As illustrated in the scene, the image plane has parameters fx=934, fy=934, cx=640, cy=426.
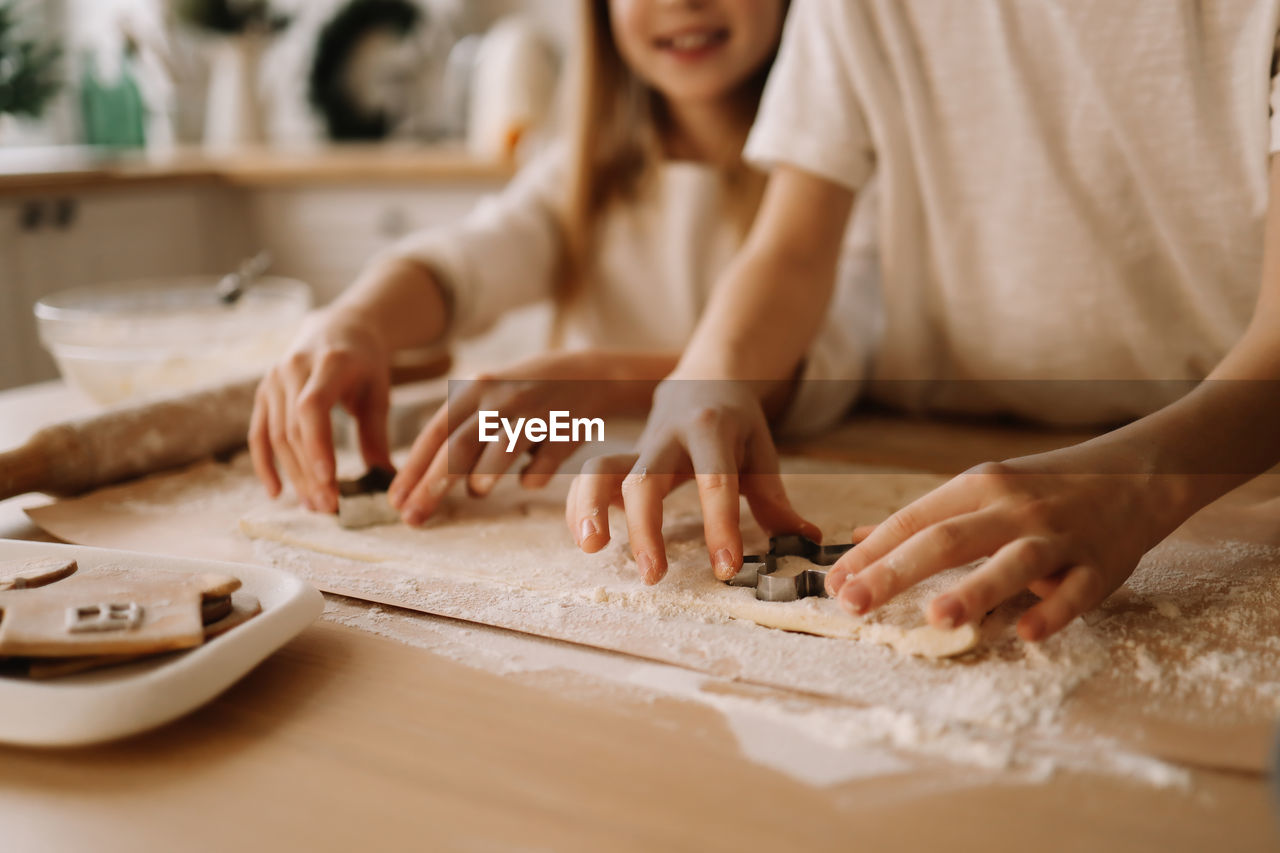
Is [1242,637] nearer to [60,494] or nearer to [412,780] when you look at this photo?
[412,780]

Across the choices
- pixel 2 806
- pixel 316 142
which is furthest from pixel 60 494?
pixel 316 142

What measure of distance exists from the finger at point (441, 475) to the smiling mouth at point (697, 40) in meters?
0.61

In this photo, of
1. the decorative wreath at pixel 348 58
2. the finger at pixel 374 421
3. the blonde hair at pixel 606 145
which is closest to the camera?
the finger at pixel 374 421

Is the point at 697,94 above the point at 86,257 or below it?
above

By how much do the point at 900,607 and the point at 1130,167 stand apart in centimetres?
52

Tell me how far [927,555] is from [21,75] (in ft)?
6.80

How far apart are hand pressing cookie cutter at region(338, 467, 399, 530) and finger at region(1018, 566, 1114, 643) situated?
16.7 inches

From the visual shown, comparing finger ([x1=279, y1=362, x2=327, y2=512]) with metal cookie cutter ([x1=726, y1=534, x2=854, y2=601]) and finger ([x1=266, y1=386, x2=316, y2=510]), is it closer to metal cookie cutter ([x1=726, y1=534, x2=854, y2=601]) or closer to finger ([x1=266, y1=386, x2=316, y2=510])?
finger ([x1=266, y1=386, x2=316, y2=510])

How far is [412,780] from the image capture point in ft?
1.20

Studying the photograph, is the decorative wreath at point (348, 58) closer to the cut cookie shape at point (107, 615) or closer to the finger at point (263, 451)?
the finger at point (263, 451)

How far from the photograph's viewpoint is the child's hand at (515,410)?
67 cm

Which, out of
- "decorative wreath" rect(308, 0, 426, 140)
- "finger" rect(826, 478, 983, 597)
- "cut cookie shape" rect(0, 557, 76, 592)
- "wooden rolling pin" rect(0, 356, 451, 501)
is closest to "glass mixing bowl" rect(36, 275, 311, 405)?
"wooden rolling pin" rect(0, 356, 451, 501)

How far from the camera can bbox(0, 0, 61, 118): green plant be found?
184 centimetres

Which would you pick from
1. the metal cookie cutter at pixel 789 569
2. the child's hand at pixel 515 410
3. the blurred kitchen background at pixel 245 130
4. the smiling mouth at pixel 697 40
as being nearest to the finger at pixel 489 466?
the child's hand at pixel 515 410
